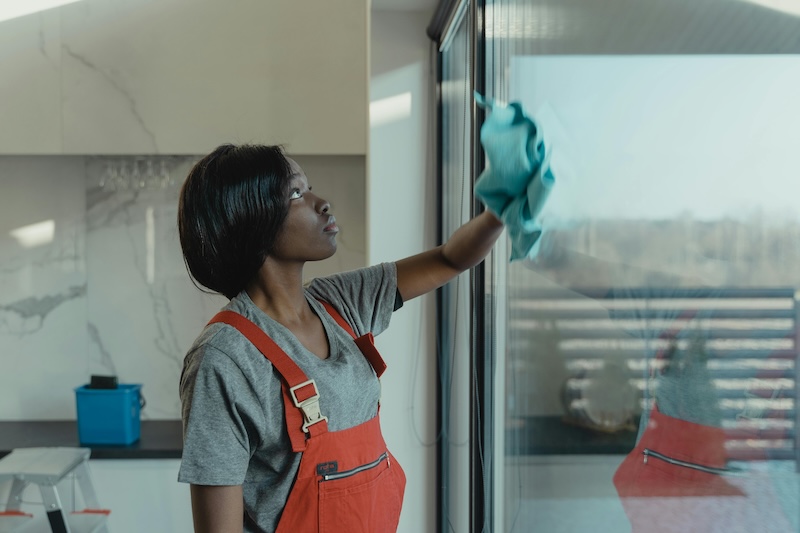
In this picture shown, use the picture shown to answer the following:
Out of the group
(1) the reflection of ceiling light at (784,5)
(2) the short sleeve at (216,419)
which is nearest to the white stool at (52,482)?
(2) the short sleeve at (216,419)

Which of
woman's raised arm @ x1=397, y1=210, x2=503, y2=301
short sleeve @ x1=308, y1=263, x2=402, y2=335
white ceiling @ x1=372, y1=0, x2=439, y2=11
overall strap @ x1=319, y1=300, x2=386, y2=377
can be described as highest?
white ceiling @ x1=372, y1=0, x2=439, y2=11

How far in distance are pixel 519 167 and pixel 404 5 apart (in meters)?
2.11

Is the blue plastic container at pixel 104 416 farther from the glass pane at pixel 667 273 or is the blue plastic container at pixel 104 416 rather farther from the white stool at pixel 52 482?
the glass pane at pixel 667 273

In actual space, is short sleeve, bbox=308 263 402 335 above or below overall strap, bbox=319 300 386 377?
above

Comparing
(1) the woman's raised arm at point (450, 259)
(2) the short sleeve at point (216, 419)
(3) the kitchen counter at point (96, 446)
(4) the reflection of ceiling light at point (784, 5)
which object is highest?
(4) the reflection of ceiling light at point (784, 5)

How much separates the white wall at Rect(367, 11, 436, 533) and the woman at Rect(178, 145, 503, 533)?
1.72 meters

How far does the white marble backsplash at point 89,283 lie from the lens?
8.71 ft

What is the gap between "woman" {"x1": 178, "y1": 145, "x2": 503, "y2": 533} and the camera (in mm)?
1032

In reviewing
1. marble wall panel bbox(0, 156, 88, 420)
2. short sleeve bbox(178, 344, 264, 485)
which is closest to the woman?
short sleeve bbox(178, 344, 264, 485)

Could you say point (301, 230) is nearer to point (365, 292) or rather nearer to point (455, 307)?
point (365, 292)

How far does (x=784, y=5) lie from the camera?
0.56m

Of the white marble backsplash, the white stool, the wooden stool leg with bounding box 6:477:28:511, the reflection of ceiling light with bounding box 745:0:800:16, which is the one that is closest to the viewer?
the reflection of ceiling light with bounding box 745:0:800:16

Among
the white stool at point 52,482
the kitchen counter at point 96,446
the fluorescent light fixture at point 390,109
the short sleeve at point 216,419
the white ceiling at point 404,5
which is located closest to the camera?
the short sleeve at point 216,419

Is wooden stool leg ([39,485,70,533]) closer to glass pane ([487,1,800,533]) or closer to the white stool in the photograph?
the white stool
